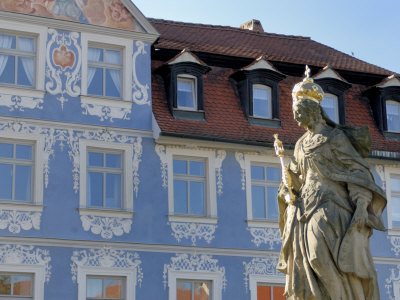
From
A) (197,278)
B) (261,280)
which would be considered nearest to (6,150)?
(197,278)

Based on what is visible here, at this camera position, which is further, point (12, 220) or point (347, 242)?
point (12, 220)

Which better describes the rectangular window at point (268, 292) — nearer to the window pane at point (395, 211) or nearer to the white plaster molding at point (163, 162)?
the white plaster molding at point (163, 162)

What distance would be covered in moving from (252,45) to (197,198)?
21.7 feet

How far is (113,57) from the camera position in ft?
→ 84.8

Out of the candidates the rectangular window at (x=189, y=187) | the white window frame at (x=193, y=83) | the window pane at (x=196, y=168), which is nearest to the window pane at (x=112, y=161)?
the rectangular window at (x=189, y=187)

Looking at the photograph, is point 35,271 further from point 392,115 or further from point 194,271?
point 392,115

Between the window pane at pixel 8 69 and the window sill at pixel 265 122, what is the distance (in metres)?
6.26

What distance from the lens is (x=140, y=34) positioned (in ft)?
85.8

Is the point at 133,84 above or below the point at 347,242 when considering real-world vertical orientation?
above

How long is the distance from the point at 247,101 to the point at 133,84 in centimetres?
322

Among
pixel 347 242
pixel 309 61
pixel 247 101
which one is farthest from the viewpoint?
pixel 309 61

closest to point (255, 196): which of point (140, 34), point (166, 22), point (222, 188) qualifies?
point (222, 188)

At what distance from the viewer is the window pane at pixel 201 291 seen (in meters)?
25.3

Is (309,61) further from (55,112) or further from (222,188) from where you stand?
(55,112)
